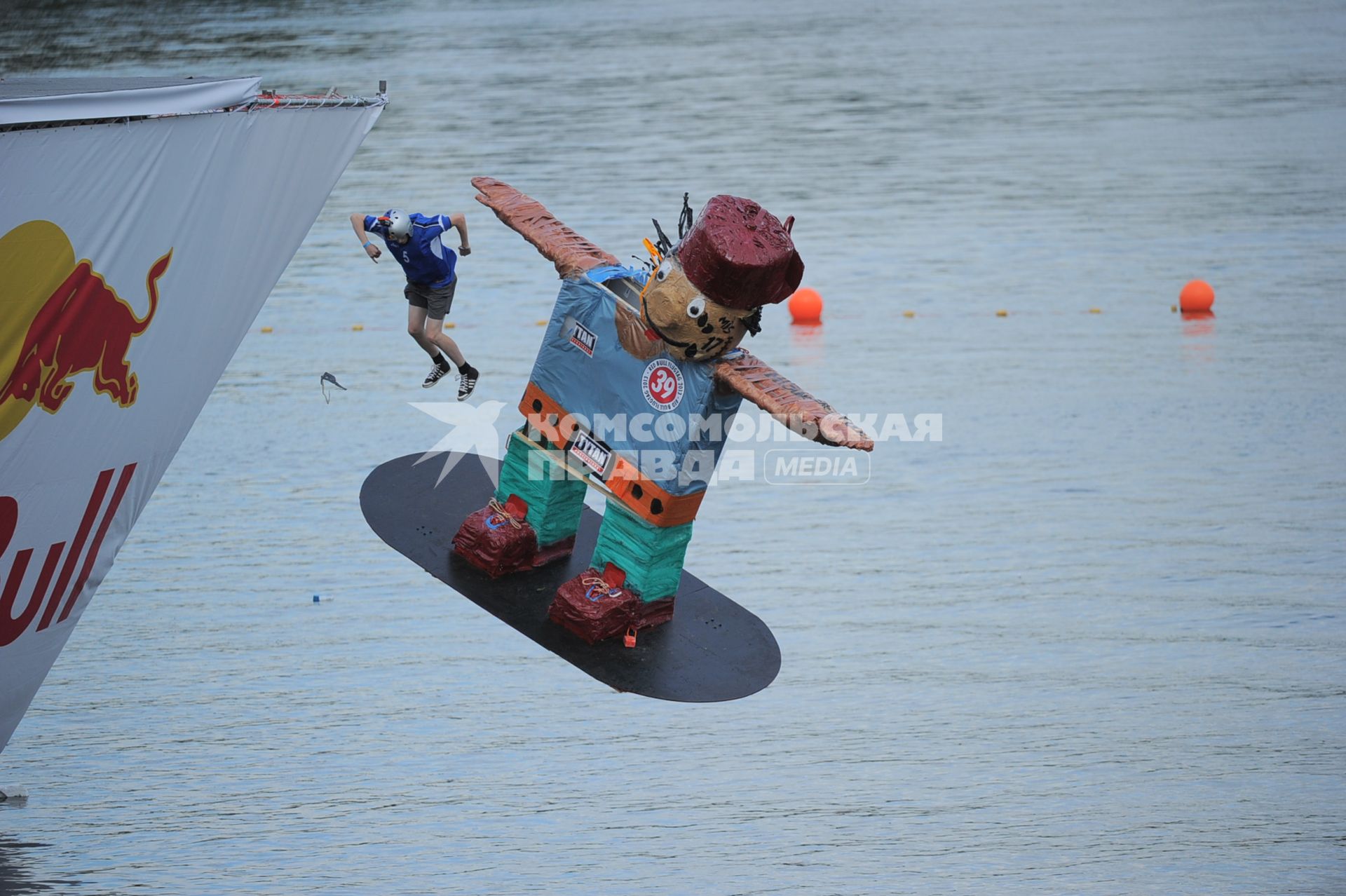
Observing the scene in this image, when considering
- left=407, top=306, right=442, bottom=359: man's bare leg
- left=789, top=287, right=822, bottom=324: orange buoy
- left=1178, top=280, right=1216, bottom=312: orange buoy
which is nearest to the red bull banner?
left=407, top=306, right=442, bottom=359: man's bare leg

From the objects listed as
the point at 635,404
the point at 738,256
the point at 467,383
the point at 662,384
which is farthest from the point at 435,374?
the point at 738,256

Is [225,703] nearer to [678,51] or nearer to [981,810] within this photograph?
[981,810]

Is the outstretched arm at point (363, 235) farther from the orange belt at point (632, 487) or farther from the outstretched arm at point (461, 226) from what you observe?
the orange belt at point (632, 487)

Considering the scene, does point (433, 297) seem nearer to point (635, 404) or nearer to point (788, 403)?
point (635, 404)

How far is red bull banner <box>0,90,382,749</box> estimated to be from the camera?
3713mm

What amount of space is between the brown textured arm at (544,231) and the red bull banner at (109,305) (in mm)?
773

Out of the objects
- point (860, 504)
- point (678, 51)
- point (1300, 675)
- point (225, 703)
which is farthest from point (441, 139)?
point (1300, 675)

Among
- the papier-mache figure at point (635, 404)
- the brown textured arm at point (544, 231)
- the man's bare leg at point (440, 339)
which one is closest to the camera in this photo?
the papier-mache figure at point (635, 404)

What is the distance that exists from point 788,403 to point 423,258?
4.86ft

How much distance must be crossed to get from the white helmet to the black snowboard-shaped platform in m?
1.16

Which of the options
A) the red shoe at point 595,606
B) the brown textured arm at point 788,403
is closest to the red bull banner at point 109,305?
the red shoe at point 595,606

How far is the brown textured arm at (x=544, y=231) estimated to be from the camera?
505 centimetres

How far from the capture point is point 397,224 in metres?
4.98

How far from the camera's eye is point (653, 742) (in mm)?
4551
